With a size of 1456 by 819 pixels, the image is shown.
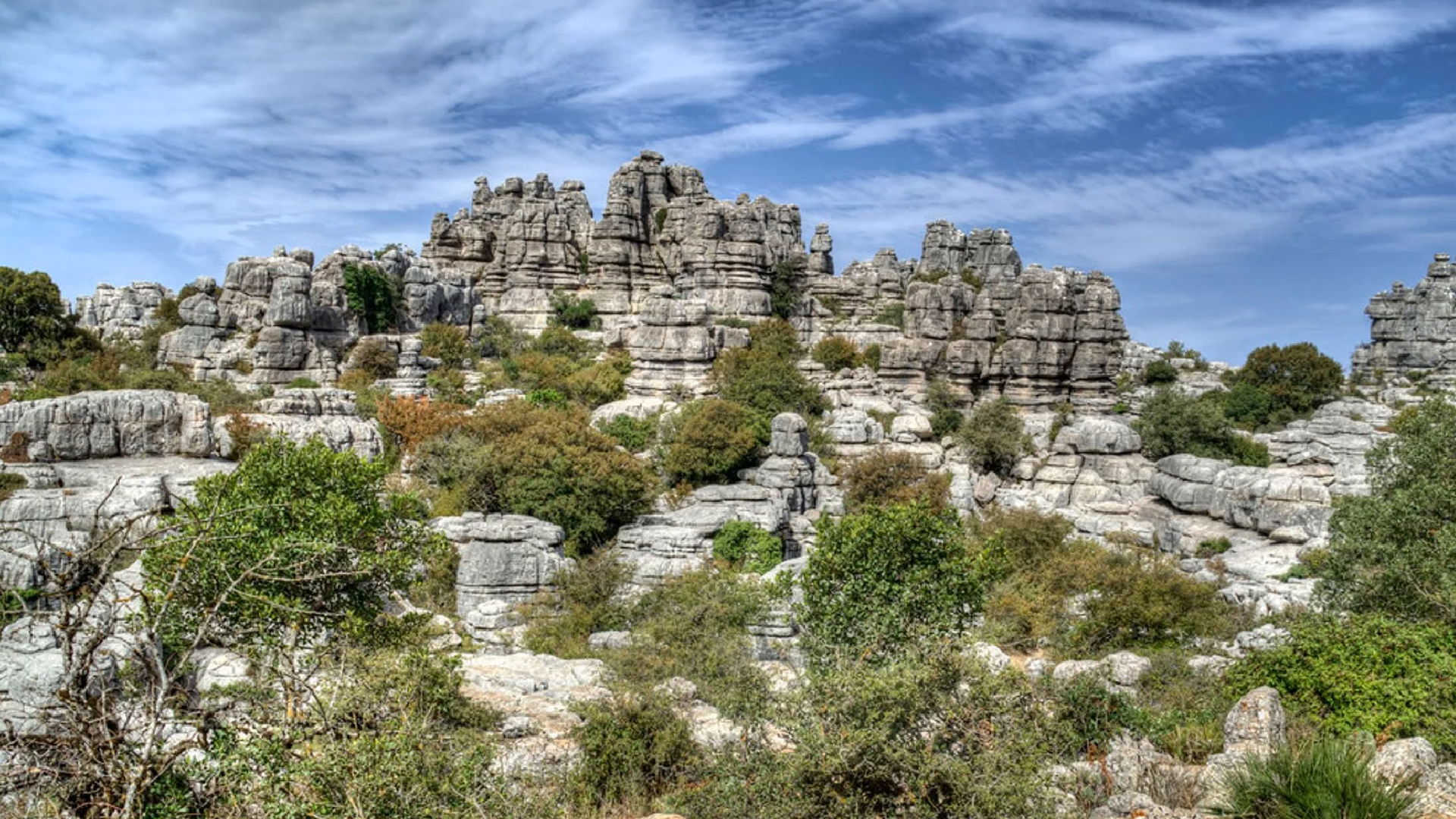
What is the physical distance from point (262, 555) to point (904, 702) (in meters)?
7.41

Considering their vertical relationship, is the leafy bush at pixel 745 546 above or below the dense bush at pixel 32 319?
below

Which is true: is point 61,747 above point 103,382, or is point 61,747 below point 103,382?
below

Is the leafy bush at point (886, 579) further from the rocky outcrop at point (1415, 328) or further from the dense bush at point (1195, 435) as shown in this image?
the rocky outcrop at point (1415, 328)

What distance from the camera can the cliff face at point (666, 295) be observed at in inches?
1431

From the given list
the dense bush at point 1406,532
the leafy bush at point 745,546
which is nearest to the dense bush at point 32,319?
the leafy bush at point 745,546

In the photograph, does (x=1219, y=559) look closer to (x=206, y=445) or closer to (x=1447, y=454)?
(x=1447, y=454)

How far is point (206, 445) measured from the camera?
79.3ft

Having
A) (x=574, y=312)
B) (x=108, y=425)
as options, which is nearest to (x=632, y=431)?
(x=108, y=425)

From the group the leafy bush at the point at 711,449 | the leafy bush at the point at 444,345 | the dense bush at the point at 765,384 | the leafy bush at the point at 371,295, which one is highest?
the leafy bush at the point at 371,295

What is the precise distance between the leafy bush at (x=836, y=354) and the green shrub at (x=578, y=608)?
21.7 m

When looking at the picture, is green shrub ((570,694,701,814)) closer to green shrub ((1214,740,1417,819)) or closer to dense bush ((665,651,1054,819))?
dense bush ((665,651,1054,819))

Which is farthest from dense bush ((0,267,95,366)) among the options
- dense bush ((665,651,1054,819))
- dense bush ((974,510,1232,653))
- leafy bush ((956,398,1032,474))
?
dense bush ((665,651,1054,819))

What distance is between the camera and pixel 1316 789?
7016 millimetres

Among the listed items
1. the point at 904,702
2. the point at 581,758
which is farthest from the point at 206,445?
the point at 904,702
